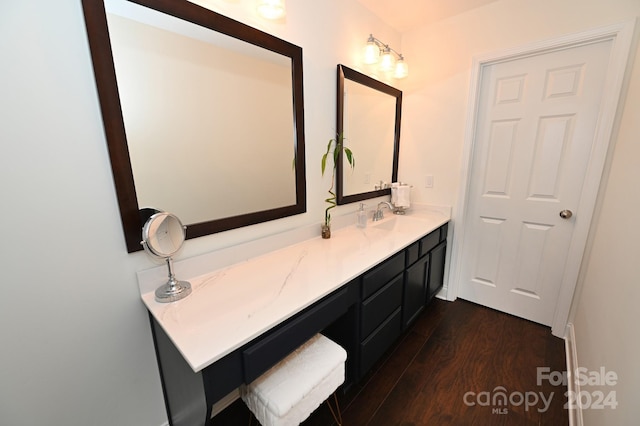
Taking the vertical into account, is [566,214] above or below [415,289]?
above

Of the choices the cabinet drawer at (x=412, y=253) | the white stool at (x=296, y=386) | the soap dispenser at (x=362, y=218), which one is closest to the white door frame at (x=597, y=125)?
the cabinet drawer at (x=412, y=253)

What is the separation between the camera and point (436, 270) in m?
2.26

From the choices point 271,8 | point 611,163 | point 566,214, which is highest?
point 271,8

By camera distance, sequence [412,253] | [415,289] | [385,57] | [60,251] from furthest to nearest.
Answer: [385,57] → [415,289] → [412,253] → [60,251]

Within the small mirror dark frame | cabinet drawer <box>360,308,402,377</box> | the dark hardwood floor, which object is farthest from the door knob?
cabinet drawer <box>360,308,402,377</box>

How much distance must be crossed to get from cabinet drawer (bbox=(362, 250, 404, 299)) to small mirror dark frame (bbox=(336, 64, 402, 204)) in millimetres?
626

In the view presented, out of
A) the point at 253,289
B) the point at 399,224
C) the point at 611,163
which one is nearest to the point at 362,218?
the point at 399,224

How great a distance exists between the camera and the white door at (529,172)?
1.74m

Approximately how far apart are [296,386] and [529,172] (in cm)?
223

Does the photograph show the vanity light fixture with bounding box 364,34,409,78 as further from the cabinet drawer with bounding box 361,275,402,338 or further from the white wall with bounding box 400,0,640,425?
the cabinet drawer with bounding box 361,275,402,338

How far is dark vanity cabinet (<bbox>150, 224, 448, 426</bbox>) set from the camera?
82cm

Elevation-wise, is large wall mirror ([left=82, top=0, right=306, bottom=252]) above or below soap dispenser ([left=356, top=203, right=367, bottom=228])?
above

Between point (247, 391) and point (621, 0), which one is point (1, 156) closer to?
point (247, 391)

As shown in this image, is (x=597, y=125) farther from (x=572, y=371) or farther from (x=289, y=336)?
(x=289, y=336)
